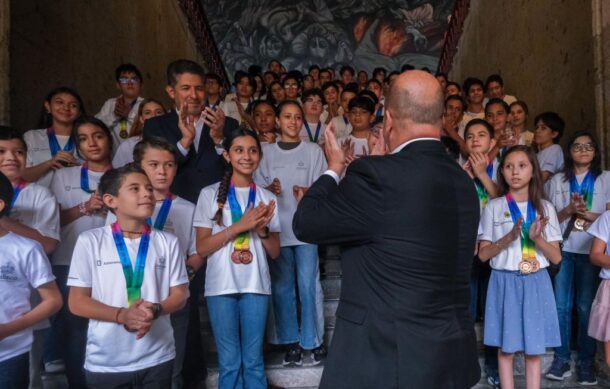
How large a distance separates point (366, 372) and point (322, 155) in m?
2.82

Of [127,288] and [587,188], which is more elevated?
[587,188]

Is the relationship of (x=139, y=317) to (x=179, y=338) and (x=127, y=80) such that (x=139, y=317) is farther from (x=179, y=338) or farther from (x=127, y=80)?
(x=127, y=80)

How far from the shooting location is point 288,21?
18922 mm

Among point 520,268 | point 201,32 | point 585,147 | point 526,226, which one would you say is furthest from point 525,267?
point 201,32

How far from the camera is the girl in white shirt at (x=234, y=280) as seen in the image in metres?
3.61

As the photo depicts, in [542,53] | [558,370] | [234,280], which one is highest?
[542,53]

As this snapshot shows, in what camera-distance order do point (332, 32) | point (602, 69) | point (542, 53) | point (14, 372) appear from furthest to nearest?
point (332, 32) → point (542, 53) → point (602, 69) → point (14, 372)

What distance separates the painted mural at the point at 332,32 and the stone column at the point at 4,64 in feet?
47.4

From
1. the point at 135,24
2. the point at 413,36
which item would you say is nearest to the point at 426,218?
the point at 135,24

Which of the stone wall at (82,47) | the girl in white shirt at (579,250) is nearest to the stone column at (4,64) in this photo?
the stone wall at (82,47)

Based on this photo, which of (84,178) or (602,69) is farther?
(602,69)

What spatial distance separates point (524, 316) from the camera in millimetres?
3822

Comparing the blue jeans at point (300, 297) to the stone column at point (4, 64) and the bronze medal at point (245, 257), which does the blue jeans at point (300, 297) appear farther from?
the stone column at point (4, 64)

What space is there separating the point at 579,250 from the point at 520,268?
87 centimetres
